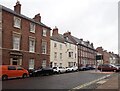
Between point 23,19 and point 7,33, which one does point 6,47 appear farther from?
point 23,19

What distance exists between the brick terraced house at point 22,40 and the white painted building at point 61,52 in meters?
7.42

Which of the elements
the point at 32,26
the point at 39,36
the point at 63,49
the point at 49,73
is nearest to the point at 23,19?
the point at 32,26

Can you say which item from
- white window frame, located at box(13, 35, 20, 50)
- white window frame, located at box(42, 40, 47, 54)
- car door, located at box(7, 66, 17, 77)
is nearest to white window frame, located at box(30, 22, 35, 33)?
white window frame, located at box(42, 40, 47, 54)

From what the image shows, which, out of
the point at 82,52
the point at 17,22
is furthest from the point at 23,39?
the point at 82,52

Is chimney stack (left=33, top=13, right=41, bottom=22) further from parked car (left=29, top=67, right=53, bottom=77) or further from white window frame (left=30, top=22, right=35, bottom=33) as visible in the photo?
parked car (left=29, top=67, right=53, bottom=77)

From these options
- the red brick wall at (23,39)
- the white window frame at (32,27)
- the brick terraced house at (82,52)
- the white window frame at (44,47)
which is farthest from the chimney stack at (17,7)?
the brick terraced house at (82,52)

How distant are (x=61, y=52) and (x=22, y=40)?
2248 centimetres

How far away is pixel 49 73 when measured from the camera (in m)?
36.5

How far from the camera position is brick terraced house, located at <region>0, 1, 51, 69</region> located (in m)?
33.6

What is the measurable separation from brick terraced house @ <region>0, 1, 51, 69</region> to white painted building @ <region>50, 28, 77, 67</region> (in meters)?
7.42

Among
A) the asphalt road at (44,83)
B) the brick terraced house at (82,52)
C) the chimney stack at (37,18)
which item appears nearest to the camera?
the asphalt road at (44,83)

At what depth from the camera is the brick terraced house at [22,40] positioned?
33.6 m

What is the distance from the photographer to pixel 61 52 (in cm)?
5888

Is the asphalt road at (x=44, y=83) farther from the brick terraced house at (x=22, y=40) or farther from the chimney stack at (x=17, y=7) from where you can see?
the chimney stack at (x=17, y=7)
